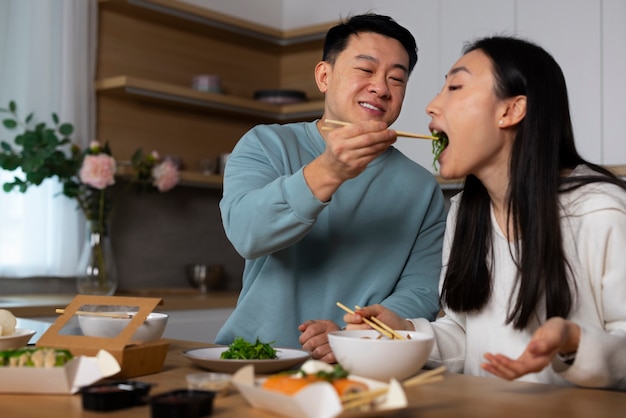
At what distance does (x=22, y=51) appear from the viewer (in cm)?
353

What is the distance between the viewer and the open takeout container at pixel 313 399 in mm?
906

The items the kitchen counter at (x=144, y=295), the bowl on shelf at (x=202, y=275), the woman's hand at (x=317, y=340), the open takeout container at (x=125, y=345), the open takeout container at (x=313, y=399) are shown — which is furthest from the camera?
the bowl on shelf at (x=202, y=275)

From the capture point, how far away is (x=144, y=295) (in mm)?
3688

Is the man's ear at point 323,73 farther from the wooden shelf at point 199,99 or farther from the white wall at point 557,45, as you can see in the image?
the wooden shelf at point 199,99

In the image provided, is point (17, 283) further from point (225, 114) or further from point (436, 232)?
point (436, 232)

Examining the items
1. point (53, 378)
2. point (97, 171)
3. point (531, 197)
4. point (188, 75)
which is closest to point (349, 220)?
point (531, 197)

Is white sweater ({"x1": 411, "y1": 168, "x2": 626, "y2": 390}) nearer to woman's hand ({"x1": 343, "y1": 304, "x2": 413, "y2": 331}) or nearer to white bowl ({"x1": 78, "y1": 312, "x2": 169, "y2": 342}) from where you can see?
woman's hand ({"x1": 343, "y1": 304, "x2": 413, "y2": 331})

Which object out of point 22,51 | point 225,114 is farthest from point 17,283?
point 225,114

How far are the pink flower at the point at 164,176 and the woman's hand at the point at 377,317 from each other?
236 centimetres

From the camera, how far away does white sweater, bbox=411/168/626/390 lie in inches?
50.9

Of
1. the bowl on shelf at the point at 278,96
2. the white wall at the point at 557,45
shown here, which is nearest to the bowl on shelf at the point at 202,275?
the bowl on shelf at the point at 278,96

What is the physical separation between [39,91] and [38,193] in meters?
0.45

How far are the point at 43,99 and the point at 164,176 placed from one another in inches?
25.0

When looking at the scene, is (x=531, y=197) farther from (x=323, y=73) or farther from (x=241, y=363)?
(x=323, y=73)
